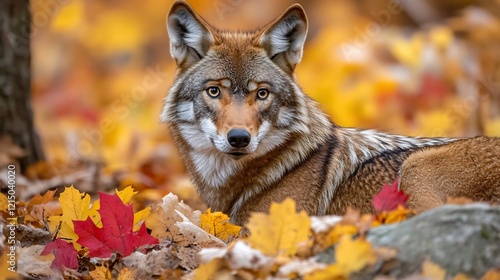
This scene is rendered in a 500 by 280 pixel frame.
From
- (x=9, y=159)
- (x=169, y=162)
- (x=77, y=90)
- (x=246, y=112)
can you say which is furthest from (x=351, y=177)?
(x=77, y=90)

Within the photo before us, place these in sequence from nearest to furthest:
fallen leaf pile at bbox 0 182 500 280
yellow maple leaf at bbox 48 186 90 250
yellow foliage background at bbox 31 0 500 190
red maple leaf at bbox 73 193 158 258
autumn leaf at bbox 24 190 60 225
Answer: fallen leaf pile at bbox 0 182 500 280, red maple leaf at bbox 73 193 158 258, yellow maple leaf at bbox 48 186 90 250, autumn leaf at bbox 24 190 60 225, yellow foliage background at bbox 31 0 500 190

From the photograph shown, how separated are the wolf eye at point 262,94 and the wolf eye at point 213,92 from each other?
0.34m

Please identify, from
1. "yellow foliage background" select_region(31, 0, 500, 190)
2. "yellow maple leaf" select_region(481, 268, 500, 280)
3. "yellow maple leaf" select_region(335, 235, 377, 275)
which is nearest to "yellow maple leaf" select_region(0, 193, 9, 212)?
"yellow foliage background" select_region(31, 0, 500, 190)

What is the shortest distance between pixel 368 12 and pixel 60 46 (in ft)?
28.2

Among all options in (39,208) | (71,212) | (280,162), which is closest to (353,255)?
(71,212)

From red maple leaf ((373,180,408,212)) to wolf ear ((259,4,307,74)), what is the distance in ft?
7.13

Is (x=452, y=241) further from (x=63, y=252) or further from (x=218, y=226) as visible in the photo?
(x=63, y=252)

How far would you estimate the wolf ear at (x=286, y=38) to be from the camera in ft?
20.5

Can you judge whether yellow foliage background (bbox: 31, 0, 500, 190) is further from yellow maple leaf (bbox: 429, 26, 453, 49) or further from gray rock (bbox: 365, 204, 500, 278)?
gray rock (bbox: 365, 204, 500, 278)

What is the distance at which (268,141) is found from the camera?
6.15 m

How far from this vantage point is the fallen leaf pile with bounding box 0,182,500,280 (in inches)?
159

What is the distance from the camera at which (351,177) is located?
624 centimetres

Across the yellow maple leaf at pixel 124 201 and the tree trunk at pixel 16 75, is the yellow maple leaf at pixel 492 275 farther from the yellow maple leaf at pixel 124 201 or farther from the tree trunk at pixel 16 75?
the tree trunk at pixel 16 75

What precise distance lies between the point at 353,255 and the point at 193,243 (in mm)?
1556
